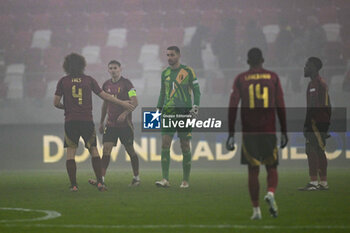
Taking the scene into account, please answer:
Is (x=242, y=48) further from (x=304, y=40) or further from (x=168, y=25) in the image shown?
(x=168, y=25)

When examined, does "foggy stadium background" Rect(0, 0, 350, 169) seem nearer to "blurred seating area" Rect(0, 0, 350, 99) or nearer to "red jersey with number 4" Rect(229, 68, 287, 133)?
"blurred seating area" Rect(0, 0, 350, 99)

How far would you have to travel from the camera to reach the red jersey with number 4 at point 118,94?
11.9 m

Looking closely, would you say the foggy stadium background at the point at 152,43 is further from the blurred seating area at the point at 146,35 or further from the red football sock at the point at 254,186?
the red football sock at the point at 254,186

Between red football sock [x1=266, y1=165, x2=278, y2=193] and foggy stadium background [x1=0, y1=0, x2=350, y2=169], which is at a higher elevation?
foggy stadium background [x1=0, y1=0, x2=350, y2=169]

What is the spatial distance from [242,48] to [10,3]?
798 centimetres

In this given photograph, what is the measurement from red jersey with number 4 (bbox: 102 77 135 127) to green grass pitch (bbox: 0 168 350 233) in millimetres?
1053

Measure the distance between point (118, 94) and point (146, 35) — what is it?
8.83 m

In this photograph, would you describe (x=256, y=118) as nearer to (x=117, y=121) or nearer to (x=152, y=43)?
(x=117, y=121)

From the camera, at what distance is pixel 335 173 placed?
14.5 meters

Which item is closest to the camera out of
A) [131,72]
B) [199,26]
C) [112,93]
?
[112,93]

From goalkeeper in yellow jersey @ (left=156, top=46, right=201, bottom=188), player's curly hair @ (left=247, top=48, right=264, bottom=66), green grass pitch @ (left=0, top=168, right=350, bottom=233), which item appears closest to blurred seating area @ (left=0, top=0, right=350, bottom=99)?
green grass pitch @ (left=0, top=168, right=350, bottom=233)

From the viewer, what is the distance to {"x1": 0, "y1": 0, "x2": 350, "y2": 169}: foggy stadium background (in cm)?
1767

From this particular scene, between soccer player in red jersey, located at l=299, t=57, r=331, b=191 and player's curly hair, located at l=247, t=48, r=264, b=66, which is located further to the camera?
soccer player in red jersey, located at l=299, t=57, r=331, b=191

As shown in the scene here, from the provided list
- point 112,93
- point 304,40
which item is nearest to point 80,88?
point 112,93
